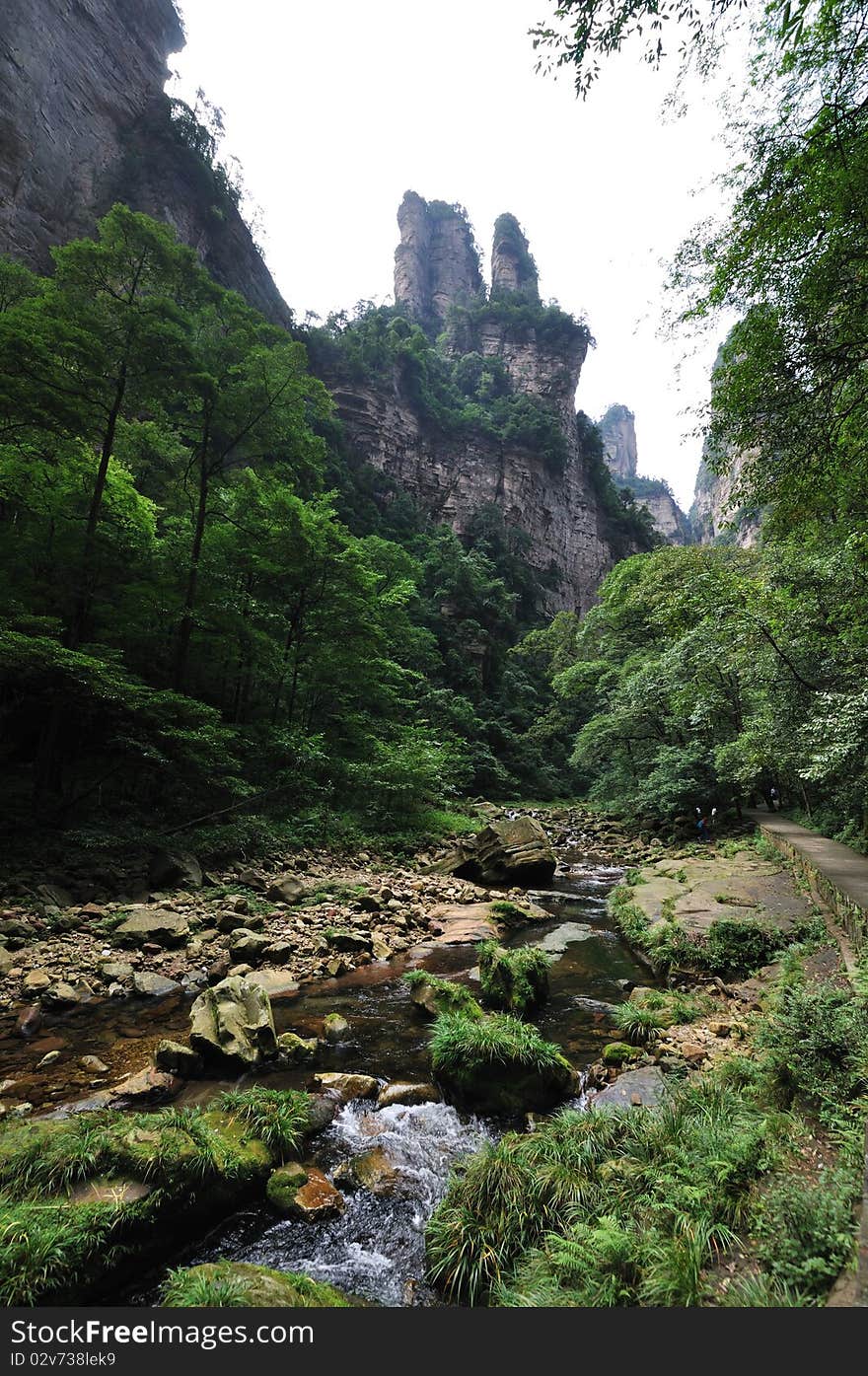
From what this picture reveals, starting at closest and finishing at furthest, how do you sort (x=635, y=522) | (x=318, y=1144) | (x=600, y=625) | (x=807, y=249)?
(x=318, y=1144)
(x=807, y=249)
(x=600, y=625)
(x=635, y=522)

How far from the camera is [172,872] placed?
9.27 metres

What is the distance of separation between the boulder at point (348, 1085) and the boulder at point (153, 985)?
8.35ft

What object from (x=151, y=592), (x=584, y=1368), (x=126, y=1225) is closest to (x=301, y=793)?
(x=151, y=592)

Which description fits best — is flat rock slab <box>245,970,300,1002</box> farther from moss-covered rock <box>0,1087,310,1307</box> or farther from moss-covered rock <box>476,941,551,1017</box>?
moss-covered rock <box>0,1087,310,1307</box>

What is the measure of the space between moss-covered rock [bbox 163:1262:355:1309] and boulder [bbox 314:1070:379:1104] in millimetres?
1953

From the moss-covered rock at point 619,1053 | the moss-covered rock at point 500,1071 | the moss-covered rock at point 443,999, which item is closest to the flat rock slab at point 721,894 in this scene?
the moss-covered rock at point 619,1053

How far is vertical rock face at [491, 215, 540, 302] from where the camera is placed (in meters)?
66.5

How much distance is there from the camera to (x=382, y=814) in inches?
640

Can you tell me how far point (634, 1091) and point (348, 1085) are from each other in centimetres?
251

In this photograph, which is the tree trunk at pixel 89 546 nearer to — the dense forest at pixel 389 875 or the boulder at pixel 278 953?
the dense forest at pixel 389 875

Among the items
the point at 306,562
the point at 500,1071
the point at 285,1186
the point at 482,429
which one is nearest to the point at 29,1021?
the point at 285,1186

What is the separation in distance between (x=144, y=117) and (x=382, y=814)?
166 feet

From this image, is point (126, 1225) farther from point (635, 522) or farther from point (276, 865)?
point (635, 522)

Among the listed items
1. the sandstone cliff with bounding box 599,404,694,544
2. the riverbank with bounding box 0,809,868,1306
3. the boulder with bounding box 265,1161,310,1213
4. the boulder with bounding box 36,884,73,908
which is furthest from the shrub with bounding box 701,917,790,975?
the sandstone cliff with bounding box 599,404,694,544
